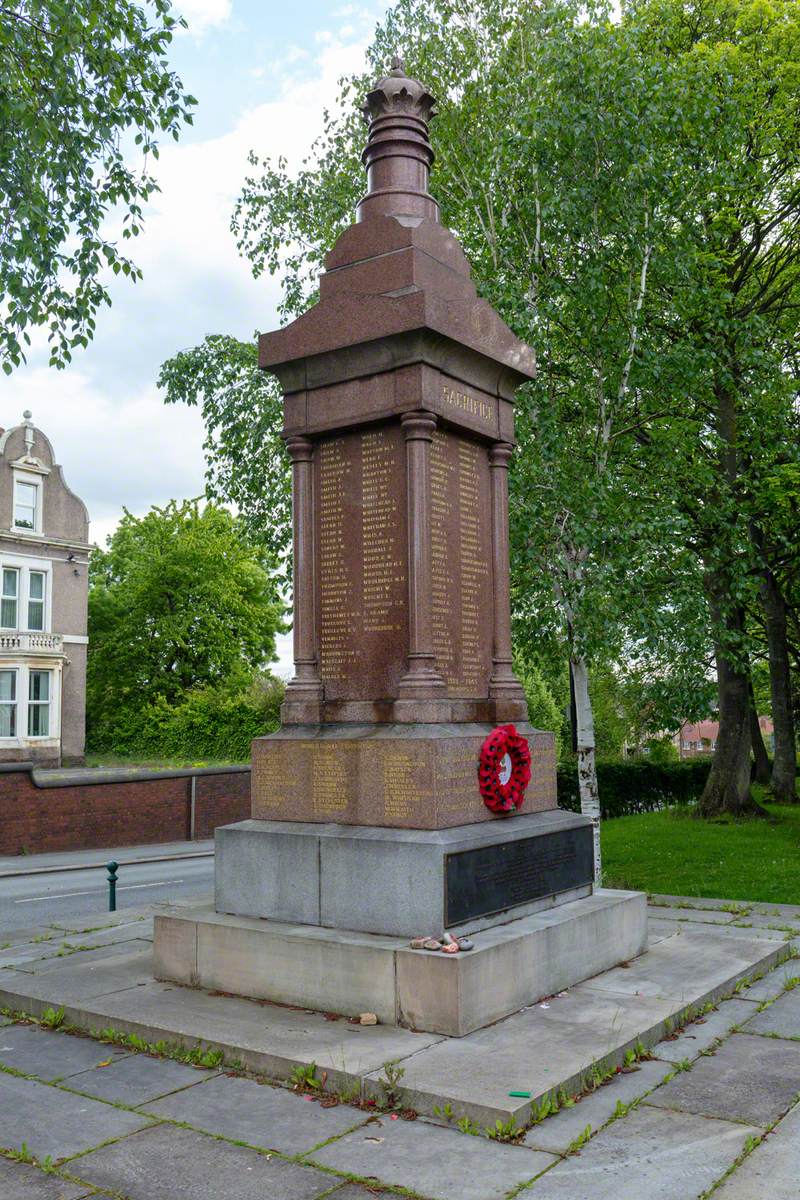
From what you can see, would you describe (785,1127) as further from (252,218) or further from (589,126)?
(252,218)

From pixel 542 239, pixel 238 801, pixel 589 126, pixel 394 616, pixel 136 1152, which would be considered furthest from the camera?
pixel 238 801

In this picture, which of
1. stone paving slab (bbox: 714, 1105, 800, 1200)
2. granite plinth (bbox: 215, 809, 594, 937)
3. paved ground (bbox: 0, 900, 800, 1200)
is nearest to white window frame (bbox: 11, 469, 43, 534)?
granite plinth (bbox: 215, 809, 594, 937)

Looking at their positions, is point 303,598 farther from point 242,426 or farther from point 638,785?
point 638,785

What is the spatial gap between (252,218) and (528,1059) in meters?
18.3

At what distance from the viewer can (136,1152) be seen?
548 cm

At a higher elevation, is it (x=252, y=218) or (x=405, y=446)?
(x=252, y=218)

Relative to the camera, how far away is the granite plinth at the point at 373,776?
26.8ft

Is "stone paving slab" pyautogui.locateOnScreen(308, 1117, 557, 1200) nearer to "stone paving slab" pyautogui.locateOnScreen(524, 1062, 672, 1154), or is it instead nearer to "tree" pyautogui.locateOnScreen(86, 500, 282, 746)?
"stone paving slab" pyautogui.locateOnScreen(524, 1062, 672, 1154)

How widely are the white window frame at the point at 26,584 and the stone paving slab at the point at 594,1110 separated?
37284mm

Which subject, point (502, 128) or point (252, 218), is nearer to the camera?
point (502, 128)

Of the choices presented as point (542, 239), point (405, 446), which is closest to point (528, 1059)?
point (405, 446)

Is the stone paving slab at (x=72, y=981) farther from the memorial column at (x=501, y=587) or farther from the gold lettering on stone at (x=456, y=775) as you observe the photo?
the memorial column at (x=501, y=587)

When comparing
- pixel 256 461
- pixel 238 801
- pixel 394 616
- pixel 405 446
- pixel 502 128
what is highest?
pixel 502 128

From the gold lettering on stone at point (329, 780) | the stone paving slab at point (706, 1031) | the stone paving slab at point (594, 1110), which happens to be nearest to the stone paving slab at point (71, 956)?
the gold lettering on stone at point (329, 780)
